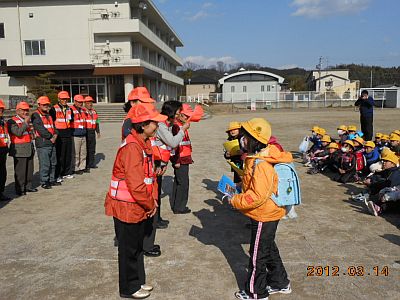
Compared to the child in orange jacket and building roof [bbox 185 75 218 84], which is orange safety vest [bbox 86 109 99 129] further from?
building roof [bbox 185 75 218 84]

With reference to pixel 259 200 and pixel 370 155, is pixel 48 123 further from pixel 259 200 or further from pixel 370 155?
pixel 370 155

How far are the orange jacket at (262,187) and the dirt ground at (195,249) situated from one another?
2.87 feet

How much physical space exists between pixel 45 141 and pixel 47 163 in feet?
1.58

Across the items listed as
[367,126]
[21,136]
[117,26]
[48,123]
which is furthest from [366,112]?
[117,26]

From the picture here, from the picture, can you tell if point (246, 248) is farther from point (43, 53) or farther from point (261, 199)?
point (43, 53)

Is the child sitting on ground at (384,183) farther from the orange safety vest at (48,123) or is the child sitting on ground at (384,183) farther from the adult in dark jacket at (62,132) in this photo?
the adult in dark jacket at (62,132)

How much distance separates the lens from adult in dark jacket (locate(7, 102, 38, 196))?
681cm

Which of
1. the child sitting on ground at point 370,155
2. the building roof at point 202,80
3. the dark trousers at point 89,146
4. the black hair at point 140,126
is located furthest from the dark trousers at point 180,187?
the building roof at point 202,80

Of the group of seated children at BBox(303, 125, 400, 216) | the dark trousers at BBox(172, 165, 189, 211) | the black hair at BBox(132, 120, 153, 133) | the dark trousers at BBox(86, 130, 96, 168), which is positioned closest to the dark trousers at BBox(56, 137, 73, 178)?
the dark trousers at BBox(86, 130, 96, 168)

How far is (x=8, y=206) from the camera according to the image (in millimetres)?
6340

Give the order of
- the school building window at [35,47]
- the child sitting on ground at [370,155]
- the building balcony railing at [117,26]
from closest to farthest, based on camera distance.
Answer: the child sitting on ground at [370,155], the building balcony railing at [117,26], the school building window at [35,47]

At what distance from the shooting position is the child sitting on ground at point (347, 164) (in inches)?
298

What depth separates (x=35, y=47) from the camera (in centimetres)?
3594

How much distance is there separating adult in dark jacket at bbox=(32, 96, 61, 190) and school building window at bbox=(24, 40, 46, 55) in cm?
3217
